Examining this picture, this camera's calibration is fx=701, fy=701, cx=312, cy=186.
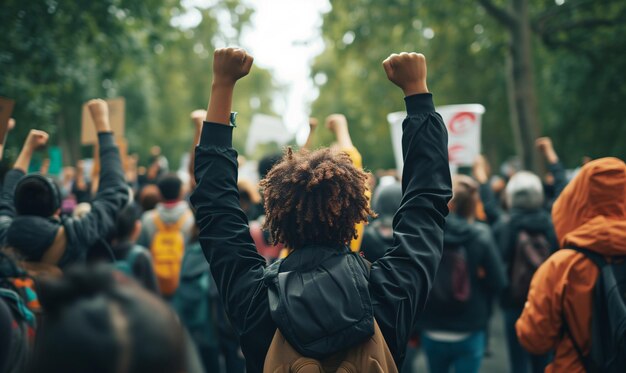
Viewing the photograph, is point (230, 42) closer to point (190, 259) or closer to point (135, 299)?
point (190, 259)

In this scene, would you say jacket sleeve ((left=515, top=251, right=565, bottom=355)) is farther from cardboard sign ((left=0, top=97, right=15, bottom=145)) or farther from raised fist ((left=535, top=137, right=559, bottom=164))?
cardboard sign ((left=0, top=97, right=15, bottom=145))

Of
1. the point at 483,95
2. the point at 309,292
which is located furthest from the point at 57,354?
the point at 483,95

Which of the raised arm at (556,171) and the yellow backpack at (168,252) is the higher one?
the raised arm at (556,171)

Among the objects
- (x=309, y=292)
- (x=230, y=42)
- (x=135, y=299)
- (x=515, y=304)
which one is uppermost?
(x=230, y=42)

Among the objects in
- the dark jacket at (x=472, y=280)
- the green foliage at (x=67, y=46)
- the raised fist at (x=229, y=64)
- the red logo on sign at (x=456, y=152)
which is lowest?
the dark jacket at (x=472, y=280)

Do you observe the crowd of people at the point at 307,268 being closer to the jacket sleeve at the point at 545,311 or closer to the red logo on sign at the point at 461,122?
the jacket sleeve at the point at 545,311

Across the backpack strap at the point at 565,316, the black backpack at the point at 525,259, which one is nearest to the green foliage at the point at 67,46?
the black backpack at the point at 525,259

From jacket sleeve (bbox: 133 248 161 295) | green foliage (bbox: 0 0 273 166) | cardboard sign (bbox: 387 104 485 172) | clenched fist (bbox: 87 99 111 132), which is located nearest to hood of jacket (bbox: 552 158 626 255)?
clenched fist (bbox: 87 99 111 132)

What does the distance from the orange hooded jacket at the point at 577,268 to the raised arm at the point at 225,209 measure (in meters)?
1.70

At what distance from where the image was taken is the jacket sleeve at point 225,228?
2230 mm

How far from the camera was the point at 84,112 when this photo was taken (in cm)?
541

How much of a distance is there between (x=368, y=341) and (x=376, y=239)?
2605 millimetres

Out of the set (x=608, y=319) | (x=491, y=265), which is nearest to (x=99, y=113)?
(x=608, y=319)

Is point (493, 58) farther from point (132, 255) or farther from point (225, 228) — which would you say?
point (225, 228)
